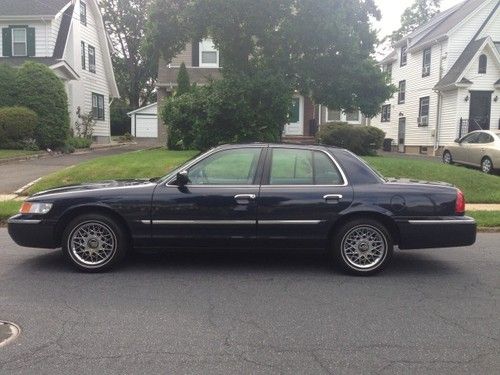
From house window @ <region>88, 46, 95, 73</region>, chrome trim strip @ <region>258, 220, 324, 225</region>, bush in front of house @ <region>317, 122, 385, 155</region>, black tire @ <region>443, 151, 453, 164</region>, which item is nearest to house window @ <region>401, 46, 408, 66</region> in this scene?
black tire @ <region>443, 151, 453, 164</region>

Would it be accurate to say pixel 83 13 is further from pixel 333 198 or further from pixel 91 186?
pixel 333 198

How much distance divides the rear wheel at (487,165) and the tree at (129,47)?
1655 inches

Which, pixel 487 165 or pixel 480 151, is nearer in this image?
pixel 487 165

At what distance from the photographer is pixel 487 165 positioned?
16594mm

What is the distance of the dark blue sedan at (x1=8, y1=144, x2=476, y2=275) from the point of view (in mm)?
5973

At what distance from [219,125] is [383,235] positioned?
Answer: 1046 cm

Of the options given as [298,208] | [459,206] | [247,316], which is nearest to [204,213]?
[298,208]

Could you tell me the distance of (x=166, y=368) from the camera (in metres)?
3.64

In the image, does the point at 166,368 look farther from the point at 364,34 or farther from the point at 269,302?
the point at 364,34

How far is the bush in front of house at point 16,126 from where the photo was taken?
20.7 meters

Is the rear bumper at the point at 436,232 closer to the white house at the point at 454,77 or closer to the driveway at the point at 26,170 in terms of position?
the driveway at the point at 26,170

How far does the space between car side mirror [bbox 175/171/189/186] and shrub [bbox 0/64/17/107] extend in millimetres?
19009

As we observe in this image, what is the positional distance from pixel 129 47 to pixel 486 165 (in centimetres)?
4859

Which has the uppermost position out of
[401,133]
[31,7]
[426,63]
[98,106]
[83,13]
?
[83,13]
